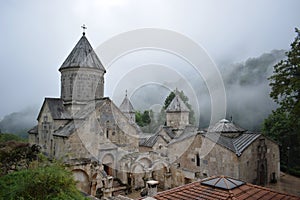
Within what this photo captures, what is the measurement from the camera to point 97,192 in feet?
42.6

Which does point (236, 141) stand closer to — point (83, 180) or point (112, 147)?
point (112, 147)

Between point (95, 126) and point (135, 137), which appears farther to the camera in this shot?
point (135, 137)

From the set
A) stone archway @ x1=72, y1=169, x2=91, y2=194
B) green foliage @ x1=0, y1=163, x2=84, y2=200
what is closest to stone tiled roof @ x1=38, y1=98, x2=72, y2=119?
stone archway @ x1=72, y1=169, x2=91, y2=194

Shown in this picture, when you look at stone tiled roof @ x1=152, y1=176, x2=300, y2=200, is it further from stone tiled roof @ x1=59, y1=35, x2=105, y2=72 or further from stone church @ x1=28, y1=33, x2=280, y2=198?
stone tiled roof @ x1=59, y1=35, x2=105, y2=72

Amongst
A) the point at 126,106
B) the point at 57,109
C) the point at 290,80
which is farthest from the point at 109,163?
the point at 126,106

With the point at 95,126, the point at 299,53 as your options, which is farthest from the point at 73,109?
the point at 299,53

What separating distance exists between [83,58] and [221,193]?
1349cm

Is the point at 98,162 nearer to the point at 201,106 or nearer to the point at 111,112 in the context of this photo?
the point at 111,112

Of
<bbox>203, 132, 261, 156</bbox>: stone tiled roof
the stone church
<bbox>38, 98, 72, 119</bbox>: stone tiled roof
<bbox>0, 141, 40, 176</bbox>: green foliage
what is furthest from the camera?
<bbox>38, 98, 72, 119</bbox>: stone tiled roof

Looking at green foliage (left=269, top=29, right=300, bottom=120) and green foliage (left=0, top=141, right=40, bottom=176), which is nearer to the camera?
green foliage (left=269, top=29, right=300, bottom=120)

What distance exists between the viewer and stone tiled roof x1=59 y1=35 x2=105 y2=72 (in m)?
15.9

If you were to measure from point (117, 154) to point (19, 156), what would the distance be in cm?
564

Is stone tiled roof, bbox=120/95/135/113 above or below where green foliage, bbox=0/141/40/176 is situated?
above

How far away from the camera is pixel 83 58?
53.1 feet
